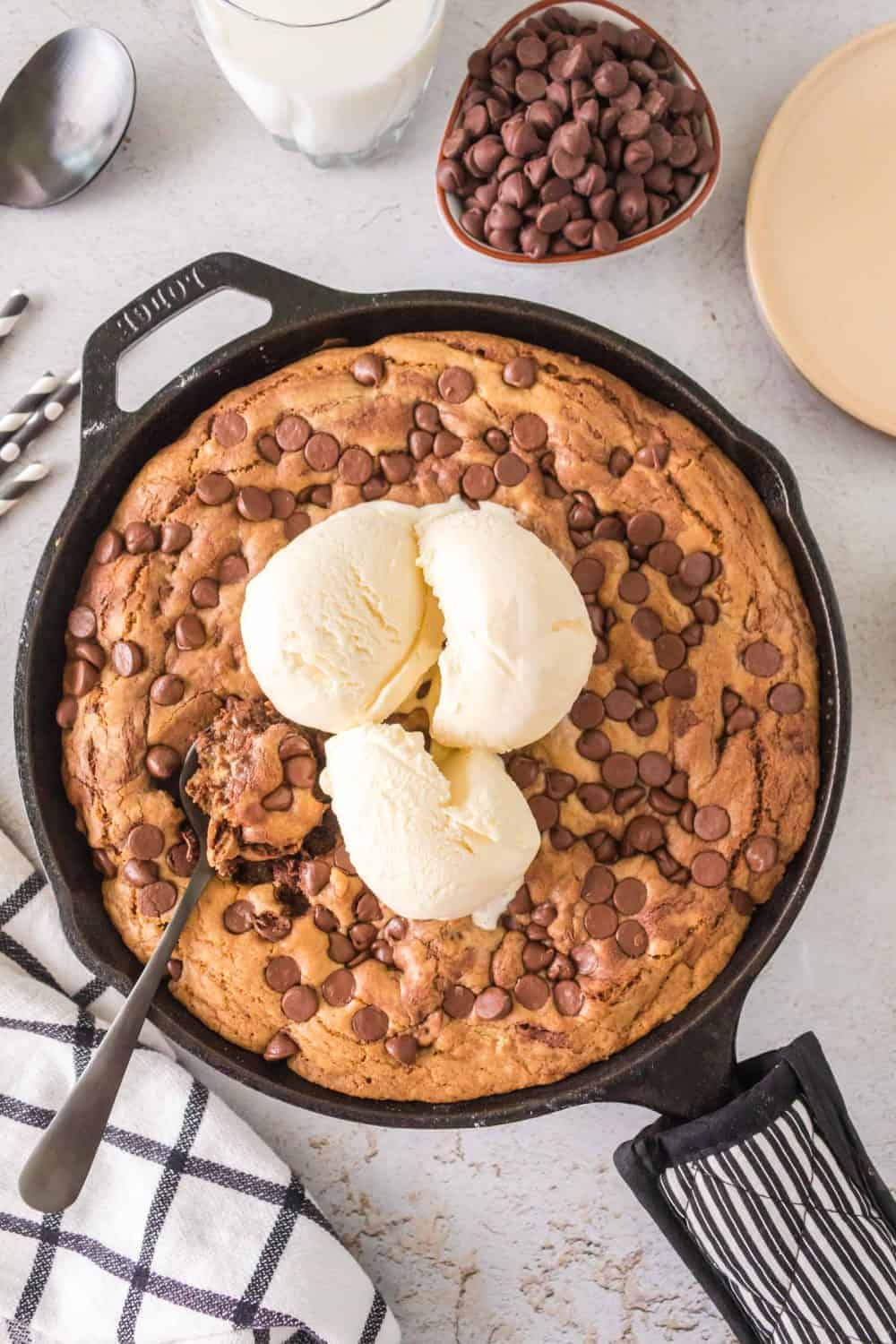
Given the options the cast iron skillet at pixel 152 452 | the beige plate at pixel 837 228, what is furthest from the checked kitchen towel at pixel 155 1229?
the beige plate at pixel 837 228

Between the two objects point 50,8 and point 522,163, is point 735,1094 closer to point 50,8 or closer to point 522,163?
point 522,163

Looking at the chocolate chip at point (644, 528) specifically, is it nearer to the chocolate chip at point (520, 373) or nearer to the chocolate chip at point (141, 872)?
the chocolate chip at point (520, 373)

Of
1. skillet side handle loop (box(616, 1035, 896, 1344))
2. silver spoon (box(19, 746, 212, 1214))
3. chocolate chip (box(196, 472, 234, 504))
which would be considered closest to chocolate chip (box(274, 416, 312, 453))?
chocolate chip (box(196, 472, 234, 504))

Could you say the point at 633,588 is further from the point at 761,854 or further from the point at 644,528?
the point at 761,854

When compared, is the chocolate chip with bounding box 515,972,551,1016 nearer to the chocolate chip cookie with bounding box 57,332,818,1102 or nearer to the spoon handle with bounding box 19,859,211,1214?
the chocolate chip cookie with bounding box 57,332,818,1102

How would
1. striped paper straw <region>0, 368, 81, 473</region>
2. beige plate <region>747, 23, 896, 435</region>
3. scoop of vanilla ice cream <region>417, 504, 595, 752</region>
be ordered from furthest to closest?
striped paper straw <region>0, 368, 81, 473</region> → beige plate <region>747, 23, 896, 435</region> → scoop of vanilla ice cream <region>417, 504, 595, 752</region>

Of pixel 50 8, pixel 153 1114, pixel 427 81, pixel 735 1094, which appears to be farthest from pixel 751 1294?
pixel 50 8

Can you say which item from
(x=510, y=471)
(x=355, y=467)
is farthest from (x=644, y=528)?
(x=355, y=467)
